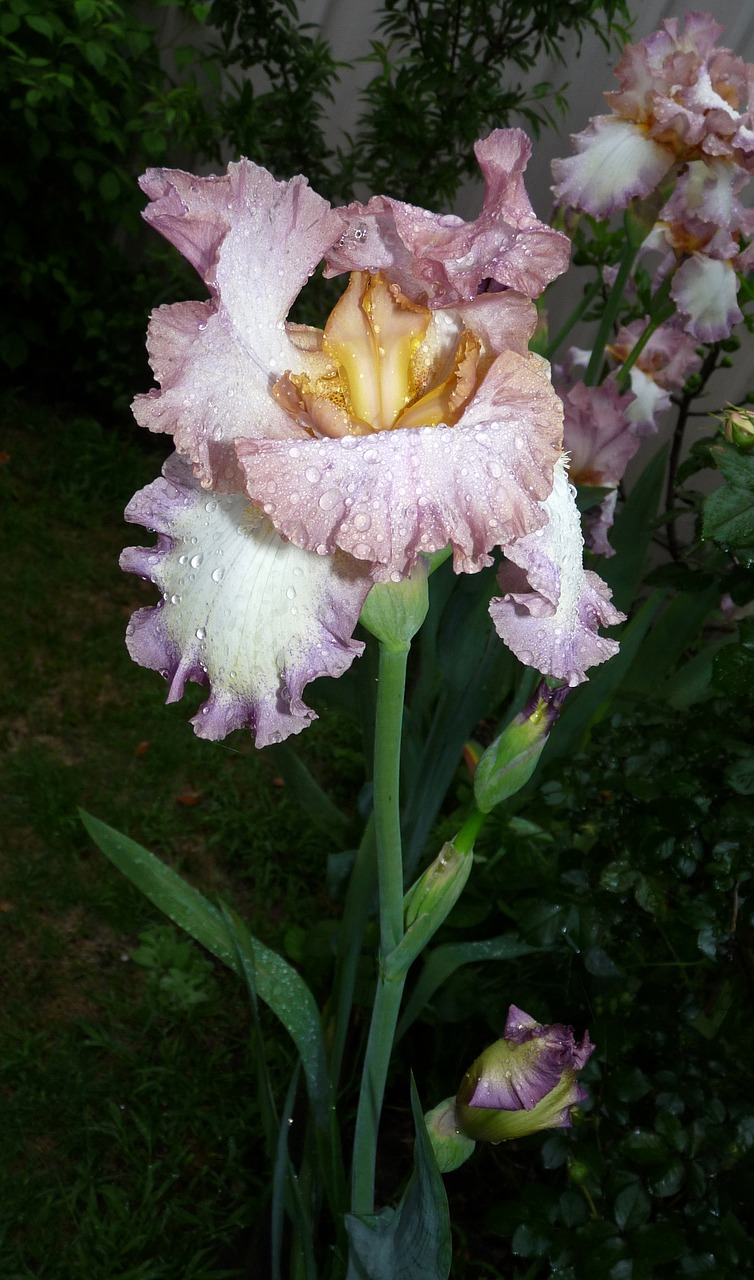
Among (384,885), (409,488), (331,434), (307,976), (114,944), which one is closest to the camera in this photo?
(409,488)

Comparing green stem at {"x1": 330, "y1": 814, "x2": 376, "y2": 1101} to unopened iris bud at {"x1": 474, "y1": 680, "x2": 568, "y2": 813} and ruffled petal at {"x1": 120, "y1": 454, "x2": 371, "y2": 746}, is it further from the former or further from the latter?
ruffled petal at {"x1": 120, "y1": 454, "x2": 371, "y2": 746}

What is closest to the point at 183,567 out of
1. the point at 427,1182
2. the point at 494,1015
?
the point at 427,1182

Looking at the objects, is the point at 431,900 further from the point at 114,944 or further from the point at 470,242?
the point at 114,944

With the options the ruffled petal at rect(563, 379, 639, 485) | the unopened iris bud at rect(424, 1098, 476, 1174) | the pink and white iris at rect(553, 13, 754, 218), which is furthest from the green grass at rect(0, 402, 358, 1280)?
the pink and white iris at rect(553, 13, 754, 218)

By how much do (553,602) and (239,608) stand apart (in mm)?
212

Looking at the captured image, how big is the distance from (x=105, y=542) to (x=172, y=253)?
3.48ft

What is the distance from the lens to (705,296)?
1.42m

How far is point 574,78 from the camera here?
2.93 meters

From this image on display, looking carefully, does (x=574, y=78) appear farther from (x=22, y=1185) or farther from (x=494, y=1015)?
(x=22, y=1185)

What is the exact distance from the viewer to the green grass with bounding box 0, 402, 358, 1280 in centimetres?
139

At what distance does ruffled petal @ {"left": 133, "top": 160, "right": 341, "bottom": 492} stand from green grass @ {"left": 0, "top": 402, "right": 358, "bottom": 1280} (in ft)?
1.01

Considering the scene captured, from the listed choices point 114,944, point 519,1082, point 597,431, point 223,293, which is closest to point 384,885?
point 519,1082

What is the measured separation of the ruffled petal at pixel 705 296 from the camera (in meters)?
1.41

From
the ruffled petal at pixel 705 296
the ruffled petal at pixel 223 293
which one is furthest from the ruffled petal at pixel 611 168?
the ruffled petal at pixel 223 293
